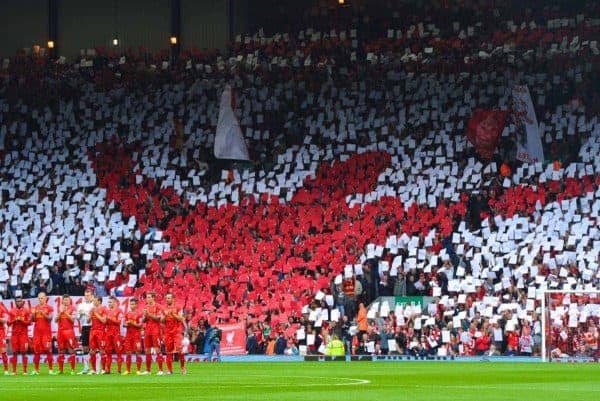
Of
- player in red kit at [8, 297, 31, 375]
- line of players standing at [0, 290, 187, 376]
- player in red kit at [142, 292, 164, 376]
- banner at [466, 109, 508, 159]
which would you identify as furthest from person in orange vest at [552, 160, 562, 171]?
player in red kit at [8, 297, 31, 375]

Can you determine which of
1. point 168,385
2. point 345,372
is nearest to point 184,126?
point 345,372

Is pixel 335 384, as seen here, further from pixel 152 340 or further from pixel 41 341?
pixel 41 341

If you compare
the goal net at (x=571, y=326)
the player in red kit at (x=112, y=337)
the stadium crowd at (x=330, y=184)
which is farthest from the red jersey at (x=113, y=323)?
the goal net at (x=571, y=326)

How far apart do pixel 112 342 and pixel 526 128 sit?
18631 mm

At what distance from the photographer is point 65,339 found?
3194 centimetres

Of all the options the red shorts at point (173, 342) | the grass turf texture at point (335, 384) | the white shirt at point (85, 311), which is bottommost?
the grass turf texture at point (335, 384)

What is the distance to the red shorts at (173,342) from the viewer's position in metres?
30.8

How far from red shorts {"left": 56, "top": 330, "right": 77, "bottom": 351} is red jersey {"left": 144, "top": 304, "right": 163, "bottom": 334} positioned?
1897 mm

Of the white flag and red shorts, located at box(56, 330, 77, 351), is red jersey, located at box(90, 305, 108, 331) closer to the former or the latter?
red shorts, located at box(56, 330, 77, 351)

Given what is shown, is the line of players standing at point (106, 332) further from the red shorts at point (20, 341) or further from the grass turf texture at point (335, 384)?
the grass turf texture at point (335, 384)

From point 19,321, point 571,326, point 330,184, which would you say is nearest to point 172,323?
point 19,321

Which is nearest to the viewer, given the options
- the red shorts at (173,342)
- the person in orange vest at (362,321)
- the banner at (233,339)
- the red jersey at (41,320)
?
the red shorts at (173,342)

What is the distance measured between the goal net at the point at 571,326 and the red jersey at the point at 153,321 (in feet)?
34.9

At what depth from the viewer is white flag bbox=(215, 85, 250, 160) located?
48.6m
